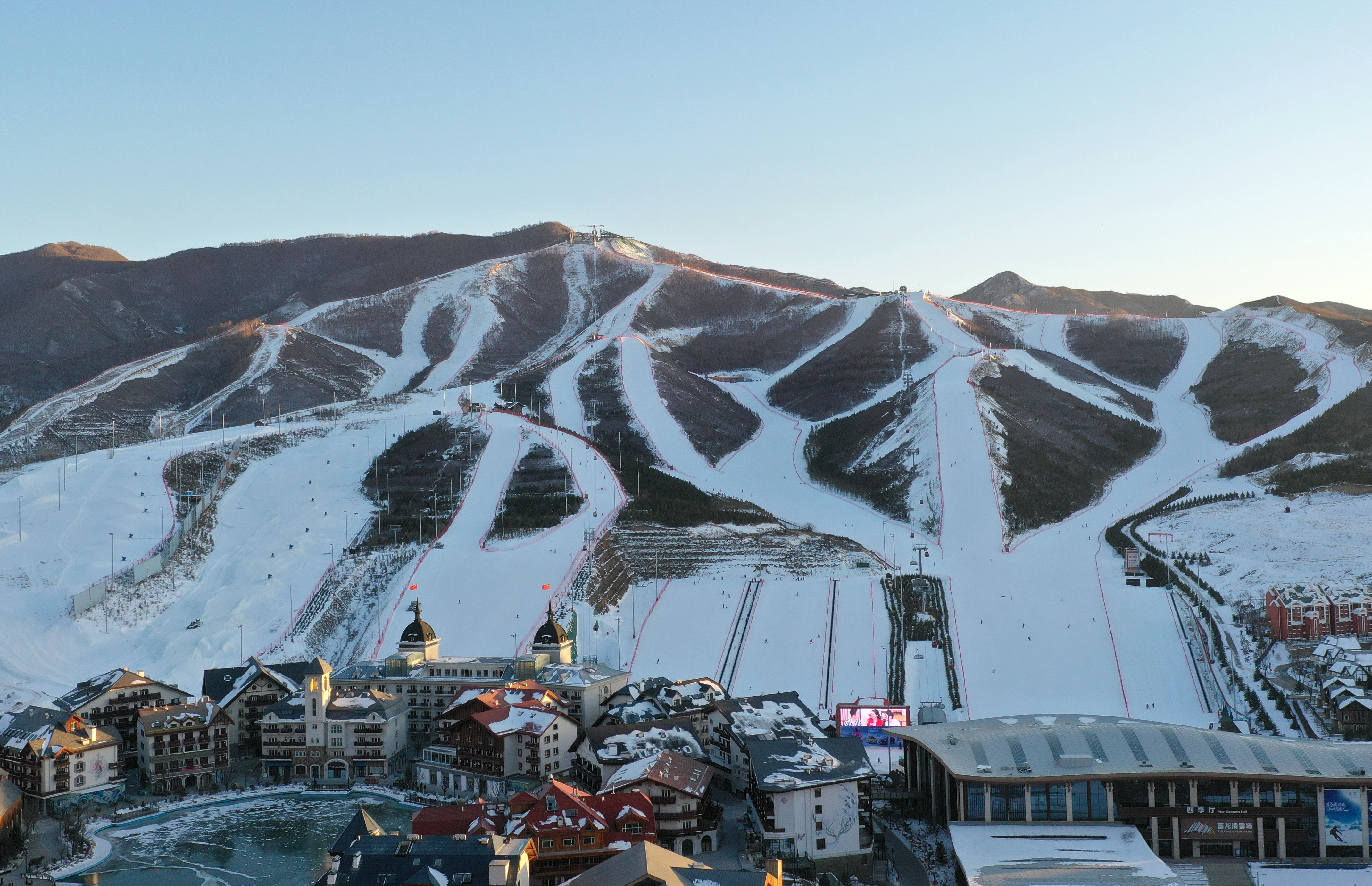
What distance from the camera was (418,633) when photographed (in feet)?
156

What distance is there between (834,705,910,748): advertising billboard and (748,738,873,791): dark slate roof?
7.06m

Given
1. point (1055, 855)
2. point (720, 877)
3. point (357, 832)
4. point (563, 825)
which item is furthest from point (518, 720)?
point (1055, 855)

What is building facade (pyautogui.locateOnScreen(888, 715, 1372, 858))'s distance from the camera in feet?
104

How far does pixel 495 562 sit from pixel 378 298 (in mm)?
101554

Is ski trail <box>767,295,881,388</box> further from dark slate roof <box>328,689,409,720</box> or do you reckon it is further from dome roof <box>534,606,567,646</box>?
dark slate roof <box>328,689,409,720</box>

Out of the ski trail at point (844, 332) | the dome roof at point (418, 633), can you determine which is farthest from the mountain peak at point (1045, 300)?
the dome roof at point (418, 633)

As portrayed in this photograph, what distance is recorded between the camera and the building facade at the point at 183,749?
39.7 metres

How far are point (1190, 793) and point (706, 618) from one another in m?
26.9

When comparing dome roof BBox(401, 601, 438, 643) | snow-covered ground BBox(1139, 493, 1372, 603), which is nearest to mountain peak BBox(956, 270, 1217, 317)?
snow-covered ground BBox(1139, 493, 1372, 603)

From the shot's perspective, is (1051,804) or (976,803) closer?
(1051,804)

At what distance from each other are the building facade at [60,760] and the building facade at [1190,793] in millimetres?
25076

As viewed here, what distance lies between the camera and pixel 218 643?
5116 cm

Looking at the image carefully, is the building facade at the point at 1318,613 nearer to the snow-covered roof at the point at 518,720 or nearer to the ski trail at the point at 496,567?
the snow-covered roof at the point at 518,720

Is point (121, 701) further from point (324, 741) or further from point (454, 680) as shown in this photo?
point (454, 680)
